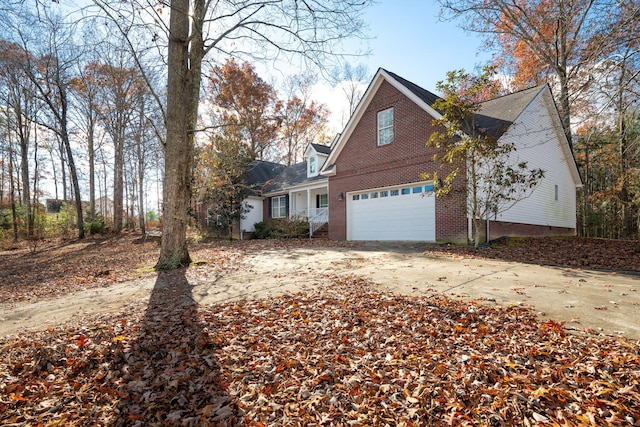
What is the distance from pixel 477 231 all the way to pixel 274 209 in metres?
14.5

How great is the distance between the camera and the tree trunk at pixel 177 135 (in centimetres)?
738

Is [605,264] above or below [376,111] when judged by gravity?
below

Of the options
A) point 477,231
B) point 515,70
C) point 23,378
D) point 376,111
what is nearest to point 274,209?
point 376,111

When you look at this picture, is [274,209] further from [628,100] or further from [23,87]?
[628,100]

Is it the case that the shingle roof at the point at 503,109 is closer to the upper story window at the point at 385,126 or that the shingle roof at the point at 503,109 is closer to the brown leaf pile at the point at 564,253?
the upper story window at the point at 385,126

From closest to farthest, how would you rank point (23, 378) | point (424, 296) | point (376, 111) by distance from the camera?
point (23, 378) < point (424, 296) < point (376, 111)

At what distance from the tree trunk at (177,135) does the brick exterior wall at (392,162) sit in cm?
783

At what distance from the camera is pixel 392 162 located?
12812mm

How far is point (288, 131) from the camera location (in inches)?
1181

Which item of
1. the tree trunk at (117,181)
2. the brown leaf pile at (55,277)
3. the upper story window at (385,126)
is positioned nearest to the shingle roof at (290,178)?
the upper story window at (385,126)

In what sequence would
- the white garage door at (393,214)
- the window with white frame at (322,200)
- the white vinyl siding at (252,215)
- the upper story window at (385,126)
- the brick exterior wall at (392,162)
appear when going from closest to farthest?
the brick exterior wall at (392,162), the white garage door at (393,214), the upper story window at (385,126), the window with white frame at (322,200), the white vinyl siding at (252,215)

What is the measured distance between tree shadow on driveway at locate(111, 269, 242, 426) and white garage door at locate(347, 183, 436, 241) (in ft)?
31.3

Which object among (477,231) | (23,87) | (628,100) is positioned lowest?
(477,231)

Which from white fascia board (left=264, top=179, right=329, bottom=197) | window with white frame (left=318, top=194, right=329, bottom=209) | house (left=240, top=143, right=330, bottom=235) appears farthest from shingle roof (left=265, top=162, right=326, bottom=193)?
window with white frame (left=318, top=194, right=329, bottom=209)
